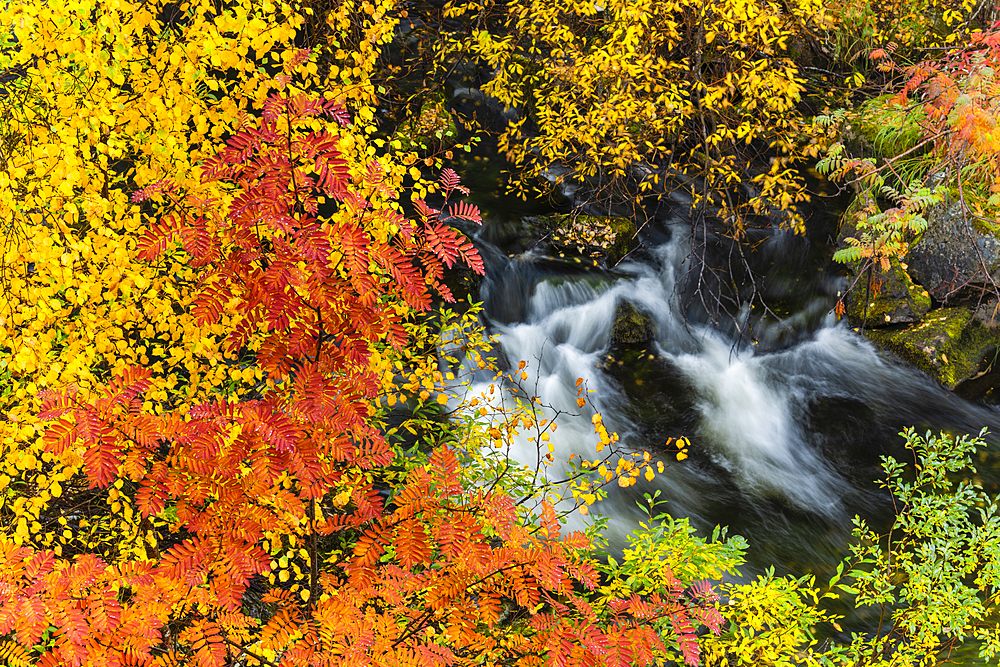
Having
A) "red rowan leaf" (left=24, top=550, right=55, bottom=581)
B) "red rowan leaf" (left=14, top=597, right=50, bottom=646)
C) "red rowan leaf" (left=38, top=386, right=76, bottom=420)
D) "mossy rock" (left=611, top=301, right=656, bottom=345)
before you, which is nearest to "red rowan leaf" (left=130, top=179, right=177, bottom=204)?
"red rowan leaf" (left=38, top=386, right=76, bottom=420)

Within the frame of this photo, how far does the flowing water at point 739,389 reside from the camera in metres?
4.82

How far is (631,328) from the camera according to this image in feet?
20.0

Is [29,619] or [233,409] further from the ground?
[233,409]

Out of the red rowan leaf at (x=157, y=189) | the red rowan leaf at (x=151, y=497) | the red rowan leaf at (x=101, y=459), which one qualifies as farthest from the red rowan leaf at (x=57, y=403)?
the red rowan leaf at (x=157, y=189)

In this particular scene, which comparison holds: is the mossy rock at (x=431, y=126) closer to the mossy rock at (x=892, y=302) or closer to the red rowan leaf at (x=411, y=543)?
the mossy rock at (x=892, y=302)

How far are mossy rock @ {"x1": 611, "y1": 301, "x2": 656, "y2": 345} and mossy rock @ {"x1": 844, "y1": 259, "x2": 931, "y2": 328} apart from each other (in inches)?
80.4

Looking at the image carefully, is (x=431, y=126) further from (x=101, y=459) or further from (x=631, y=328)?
(x=101, y=459)

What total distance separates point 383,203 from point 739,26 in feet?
17.7

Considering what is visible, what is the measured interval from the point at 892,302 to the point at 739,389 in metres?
1.74

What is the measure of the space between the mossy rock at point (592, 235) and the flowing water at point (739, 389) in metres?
0.17

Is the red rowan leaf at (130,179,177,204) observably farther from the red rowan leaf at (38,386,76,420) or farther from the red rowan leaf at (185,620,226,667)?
the red rowan leaf at (185,620,226,667)

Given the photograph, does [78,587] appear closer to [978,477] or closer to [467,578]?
[467,578]

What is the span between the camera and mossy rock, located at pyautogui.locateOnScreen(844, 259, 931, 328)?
587 centimetres

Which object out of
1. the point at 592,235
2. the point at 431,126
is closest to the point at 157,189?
the point at 592,235
